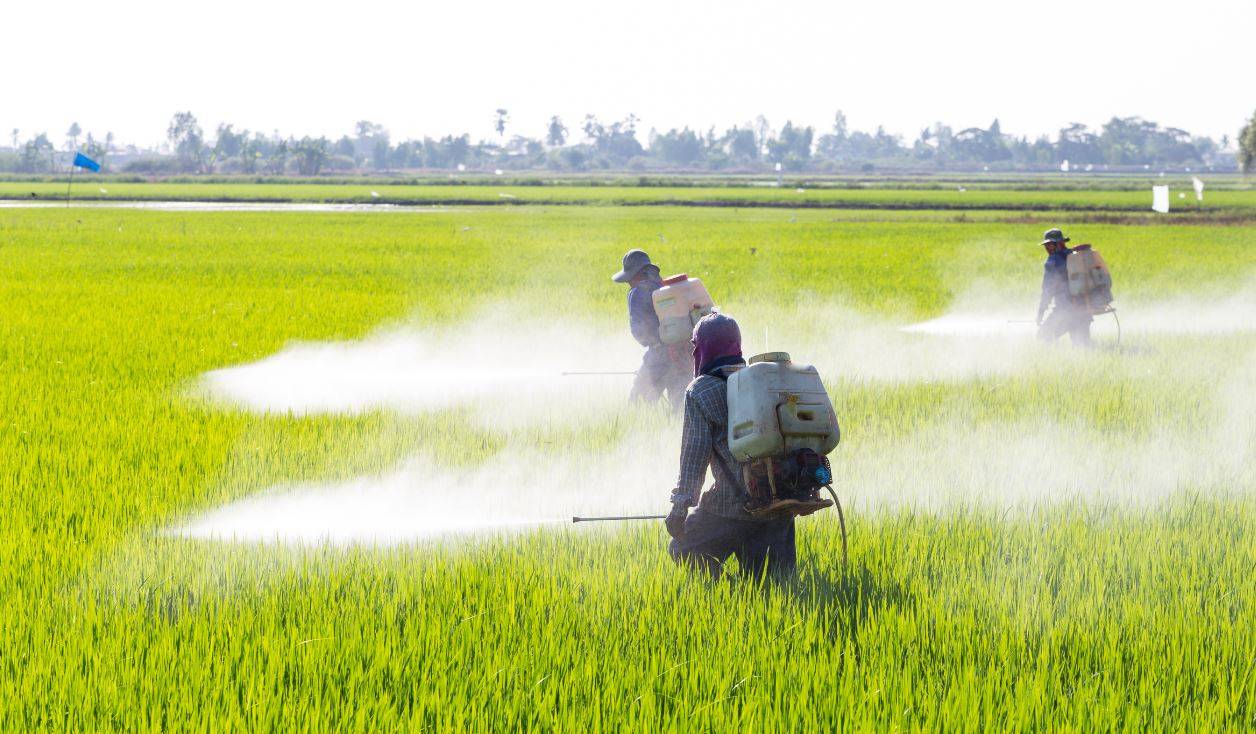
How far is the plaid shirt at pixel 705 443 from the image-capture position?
15.2ft

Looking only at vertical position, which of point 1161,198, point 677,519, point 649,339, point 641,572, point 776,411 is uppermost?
point 1161,198

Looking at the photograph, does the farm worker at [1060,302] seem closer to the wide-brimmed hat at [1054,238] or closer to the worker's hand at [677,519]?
the wide-brimmed hat at [1054,238]

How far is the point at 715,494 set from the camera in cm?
480

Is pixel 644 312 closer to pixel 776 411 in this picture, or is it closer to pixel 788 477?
pixel 788 477

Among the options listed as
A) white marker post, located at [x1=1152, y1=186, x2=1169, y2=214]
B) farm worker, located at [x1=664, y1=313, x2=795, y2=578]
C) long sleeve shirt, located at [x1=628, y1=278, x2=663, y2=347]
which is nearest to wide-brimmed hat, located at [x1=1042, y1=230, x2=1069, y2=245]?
long sleeve shirt, located at [x1=628, y1=278, x2=663, y2=347]

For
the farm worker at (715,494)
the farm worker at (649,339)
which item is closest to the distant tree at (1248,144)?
the farm worker at (649,339)

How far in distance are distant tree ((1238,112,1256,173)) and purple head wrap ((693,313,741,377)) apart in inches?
3555

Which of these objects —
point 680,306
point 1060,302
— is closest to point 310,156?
point 1060,302

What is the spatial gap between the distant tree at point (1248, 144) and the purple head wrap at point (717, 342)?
90.3 m

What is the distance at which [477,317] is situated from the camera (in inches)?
648

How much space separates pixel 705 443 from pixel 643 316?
404 centimetres

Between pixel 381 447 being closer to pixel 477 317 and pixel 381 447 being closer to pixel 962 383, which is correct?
pixel 962 383

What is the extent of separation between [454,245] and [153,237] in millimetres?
8168

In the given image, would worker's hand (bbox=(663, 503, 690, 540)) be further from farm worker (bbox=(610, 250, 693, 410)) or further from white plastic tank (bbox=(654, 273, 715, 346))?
farm worker (bbox=(610, 250, 693, 410))
